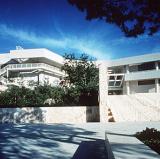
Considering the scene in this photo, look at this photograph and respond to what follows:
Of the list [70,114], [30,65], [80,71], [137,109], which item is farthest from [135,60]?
[70,114]

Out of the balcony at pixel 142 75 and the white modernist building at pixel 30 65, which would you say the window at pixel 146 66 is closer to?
the balcony at pixel 142 75

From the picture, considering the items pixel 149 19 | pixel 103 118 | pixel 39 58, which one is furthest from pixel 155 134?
pixel 39 58

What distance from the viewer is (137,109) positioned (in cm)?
2583

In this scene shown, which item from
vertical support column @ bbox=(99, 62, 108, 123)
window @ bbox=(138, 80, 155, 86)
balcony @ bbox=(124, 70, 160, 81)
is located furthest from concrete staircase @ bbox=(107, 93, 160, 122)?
window @ bbox=(138, 80, 155, 86)

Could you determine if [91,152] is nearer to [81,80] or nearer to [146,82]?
[81,80]

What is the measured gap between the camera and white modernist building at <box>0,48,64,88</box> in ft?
156

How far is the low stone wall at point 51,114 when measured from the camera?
87.1 ft

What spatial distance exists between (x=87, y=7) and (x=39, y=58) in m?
40.5

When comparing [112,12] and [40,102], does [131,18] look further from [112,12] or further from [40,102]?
[40,102]

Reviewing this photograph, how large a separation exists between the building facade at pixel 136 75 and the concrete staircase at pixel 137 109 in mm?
17071

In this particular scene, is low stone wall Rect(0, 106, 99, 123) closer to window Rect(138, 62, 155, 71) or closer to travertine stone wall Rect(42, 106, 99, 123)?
travertine stone wall Rect(42, 106, 99, 123)

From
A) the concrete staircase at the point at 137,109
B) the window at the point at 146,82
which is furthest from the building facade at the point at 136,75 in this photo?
the concrete staircase at the point at 137,109

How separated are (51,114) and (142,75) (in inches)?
866

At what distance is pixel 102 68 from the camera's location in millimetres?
25703
